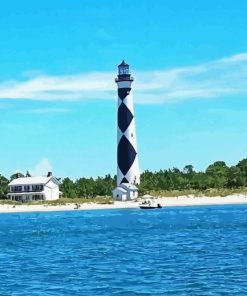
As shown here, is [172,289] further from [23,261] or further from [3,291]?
[23,261]

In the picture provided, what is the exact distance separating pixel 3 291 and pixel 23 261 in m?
10.1

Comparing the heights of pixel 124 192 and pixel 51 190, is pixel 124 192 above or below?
below

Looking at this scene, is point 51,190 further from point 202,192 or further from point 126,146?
point 202,192

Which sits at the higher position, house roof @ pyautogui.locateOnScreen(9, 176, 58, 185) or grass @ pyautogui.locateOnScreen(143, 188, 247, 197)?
house roof @ pyautogui.locateOnScreen(9, 176, 58, 185)

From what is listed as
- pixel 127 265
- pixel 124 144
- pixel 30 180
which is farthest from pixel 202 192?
pixel 127 265

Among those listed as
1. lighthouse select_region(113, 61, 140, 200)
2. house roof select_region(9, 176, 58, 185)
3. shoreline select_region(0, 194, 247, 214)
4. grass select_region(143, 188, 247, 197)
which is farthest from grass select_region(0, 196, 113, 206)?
grass select_region(143, 188, 247, 197)

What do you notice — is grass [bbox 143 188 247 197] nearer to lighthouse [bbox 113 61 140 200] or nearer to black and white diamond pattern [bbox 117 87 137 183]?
lighthouse [bbox 113 61 140 200]

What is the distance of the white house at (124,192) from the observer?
389ft

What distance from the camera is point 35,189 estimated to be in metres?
126

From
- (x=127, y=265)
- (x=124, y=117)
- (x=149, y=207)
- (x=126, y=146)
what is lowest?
(x=127, y=265)

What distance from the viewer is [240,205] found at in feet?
413

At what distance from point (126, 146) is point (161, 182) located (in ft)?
67.4

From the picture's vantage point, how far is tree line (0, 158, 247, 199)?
429ft

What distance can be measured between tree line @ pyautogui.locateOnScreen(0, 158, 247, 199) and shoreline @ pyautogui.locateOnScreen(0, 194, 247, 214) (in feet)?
16.5
